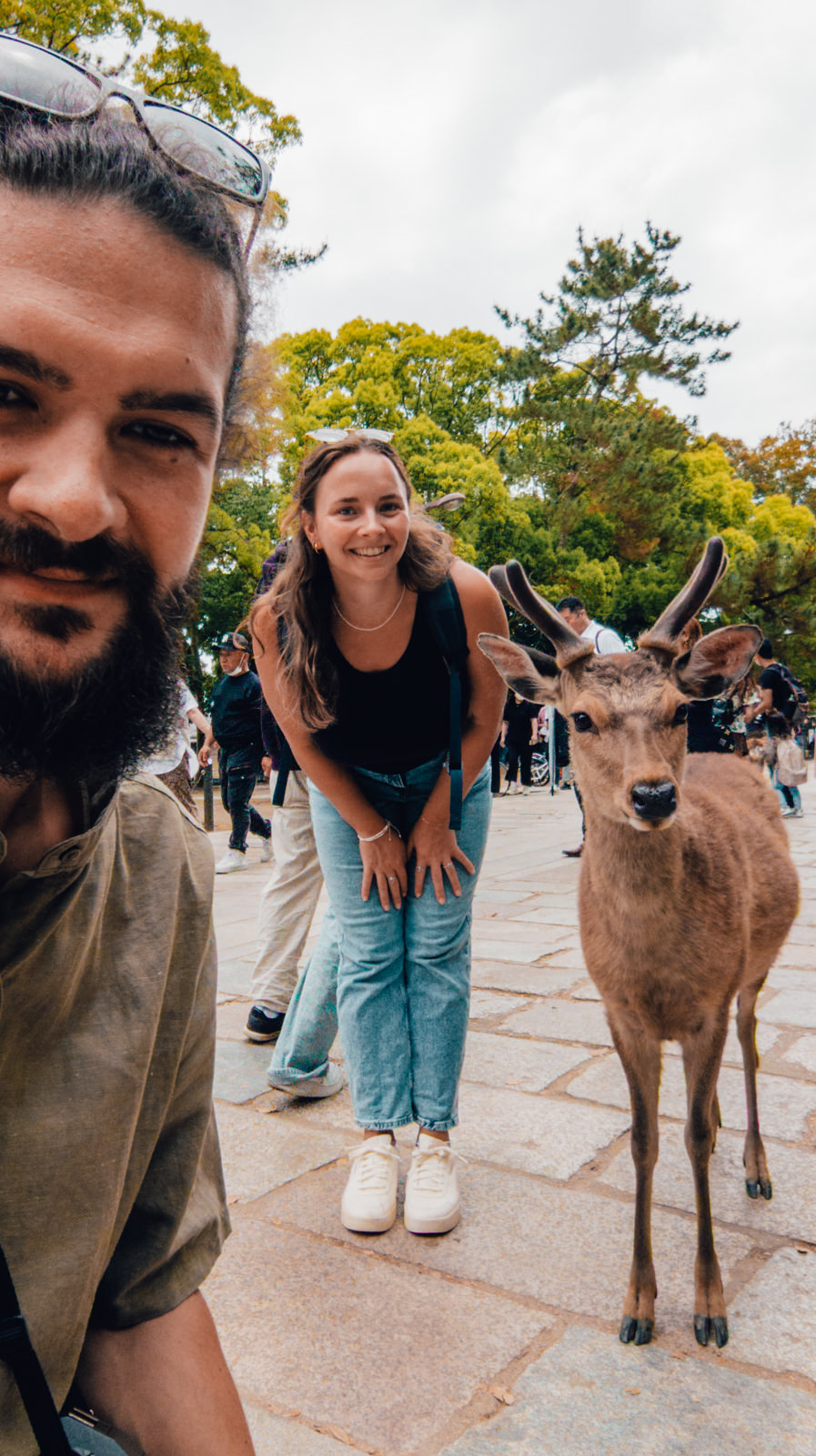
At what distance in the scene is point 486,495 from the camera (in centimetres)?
2538

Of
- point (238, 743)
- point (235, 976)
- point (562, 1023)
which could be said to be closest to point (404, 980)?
point (562, 1023)

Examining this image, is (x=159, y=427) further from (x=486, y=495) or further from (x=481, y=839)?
(x=486, y=495)

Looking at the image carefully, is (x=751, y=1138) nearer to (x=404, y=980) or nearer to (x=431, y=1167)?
(x=431, y=1167)

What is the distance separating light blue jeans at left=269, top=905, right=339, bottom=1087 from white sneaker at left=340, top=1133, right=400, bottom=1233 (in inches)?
24.4

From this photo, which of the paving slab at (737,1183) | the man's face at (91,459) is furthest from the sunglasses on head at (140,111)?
the paving slab at (737,1183)

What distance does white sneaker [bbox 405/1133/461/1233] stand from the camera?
105 inches

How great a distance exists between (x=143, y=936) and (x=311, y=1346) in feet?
4.77

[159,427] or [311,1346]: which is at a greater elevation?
[159,427]

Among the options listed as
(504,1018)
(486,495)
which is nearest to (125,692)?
(504,1018)

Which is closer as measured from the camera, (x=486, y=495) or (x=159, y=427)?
(x=159, y=427)

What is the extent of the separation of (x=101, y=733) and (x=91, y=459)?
30cm

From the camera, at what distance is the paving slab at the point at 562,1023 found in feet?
13.8

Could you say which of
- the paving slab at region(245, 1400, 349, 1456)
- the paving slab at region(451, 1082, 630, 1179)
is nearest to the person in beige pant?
the paving slab at region(451, 1082, 630, 1179)

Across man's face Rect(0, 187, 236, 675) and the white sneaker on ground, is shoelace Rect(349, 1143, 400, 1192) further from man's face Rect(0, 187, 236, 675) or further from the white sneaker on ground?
man's face Rect(0, 187, 236, 675)
